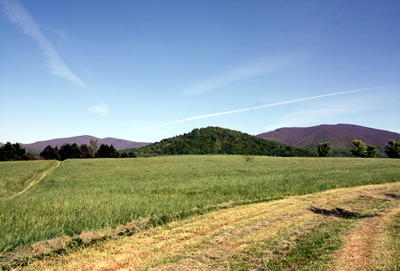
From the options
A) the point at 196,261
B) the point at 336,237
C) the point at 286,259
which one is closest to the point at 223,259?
the point at 196,261

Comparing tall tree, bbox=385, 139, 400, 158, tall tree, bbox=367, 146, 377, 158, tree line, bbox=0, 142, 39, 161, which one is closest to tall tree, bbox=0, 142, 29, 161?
tree line, bbox=0, 142, 39, 161

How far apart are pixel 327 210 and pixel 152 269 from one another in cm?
755

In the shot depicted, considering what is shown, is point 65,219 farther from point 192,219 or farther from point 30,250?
point 192,219

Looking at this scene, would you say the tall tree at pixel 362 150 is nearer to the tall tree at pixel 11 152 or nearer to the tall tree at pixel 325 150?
the tall tree at pixel 325 150

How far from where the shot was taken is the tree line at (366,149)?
80.1 meters

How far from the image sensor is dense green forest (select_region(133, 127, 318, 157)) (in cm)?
11596

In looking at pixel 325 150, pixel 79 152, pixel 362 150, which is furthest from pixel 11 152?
pixel 362 150

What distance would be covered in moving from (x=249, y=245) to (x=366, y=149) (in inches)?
4199

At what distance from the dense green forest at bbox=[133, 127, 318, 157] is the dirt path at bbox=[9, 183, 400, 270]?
355 feet

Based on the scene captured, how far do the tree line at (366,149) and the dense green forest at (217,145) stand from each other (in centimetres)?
1526

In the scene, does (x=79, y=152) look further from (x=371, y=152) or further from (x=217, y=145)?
(x=371, y=152)

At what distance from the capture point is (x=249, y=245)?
18.3ft

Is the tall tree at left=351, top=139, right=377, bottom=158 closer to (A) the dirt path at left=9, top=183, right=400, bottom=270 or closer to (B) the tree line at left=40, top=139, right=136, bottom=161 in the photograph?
(B) the tree line at left=40, top=139, right=136, bottom=161

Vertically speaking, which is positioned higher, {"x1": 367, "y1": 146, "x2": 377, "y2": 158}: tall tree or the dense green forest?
the dense green forest
